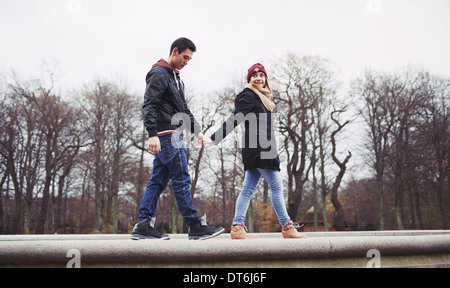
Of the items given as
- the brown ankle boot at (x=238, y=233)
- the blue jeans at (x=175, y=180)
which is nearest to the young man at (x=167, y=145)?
the blue jeans at (x=175, y=180)

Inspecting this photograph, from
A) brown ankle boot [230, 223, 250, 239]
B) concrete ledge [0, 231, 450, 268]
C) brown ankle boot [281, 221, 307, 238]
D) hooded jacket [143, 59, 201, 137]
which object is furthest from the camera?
brown ankle boot [281, 221, 307, 238]

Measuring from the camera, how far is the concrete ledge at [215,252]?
2.45m

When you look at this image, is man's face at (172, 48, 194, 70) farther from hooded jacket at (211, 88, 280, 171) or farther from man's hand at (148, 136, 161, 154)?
man's hand at (148, 136, 161, 154)

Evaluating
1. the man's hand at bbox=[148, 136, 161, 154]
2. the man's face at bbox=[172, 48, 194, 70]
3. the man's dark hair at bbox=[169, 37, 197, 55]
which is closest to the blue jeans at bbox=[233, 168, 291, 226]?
the man's hand at bbox=[148, 136, 161, 154]

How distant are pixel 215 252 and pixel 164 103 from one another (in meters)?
1.80

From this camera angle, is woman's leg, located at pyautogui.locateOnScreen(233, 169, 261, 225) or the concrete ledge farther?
woman's leg, located at pyautogui.locateOnScreen(233, 169, 261, 225)

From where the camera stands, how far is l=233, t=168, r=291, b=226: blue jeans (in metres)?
3.86

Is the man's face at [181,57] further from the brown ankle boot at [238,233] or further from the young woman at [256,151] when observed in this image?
the brown ankle boot at [238,233]

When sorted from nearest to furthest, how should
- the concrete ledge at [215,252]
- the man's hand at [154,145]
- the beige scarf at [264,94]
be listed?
the concrete ledge at [215,252] < the man's hand at [154,145] < the beige scarf at [264,94]

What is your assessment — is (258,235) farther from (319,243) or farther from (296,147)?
(296,147)

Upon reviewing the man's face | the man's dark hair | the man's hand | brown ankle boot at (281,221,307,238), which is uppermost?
the man's dark hair

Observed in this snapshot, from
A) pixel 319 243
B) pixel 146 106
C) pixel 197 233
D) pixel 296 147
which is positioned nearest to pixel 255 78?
pixel 146 106

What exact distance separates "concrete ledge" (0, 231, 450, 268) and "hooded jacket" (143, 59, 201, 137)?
1.25 meters

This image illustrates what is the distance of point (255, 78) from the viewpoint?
13.9ft
